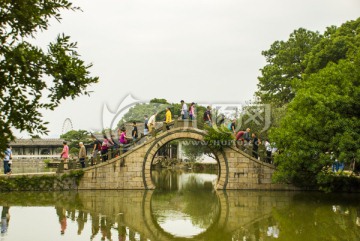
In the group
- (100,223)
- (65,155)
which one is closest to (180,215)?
(100,223)

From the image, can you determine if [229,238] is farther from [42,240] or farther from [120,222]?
[42,240]

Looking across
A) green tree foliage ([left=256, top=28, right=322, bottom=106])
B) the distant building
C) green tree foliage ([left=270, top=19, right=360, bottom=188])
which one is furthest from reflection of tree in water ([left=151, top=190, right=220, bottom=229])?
the distant building

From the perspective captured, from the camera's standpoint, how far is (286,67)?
1305 inches

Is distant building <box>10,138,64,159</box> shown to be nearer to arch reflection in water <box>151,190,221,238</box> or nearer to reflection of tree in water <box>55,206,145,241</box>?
arch reflection in water <box>151,190,221,238</box>

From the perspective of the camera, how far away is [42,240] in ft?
34.7

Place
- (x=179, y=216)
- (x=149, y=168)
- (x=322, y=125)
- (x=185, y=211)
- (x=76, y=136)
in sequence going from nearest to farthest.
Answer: (x=179, y=216) < (x=185, y=211) < (x=322, y=125) < (x=149, y=168) < (x=76, y=136)

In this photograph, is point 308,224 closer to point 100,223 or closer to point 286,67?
point 100,223

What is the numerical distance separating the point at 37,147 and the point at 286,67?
25.4 metres

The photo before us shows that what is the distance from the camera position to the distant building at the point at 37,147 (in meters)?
44.7

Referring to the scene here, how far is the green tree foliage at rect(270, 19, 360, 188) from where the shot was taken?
634 inches

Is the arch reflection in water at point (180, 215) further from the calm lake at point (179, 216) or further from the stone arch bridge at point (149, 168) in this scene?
the stone arch bridge at point (149, 168)

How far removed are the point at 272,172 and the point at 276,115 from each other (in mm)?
9212

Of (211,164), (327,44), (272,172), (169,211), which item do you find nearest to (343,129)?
(272,172)

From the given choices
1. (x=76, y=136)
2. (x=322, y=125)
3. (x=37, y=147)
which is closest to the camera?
(x=322, y=125)
